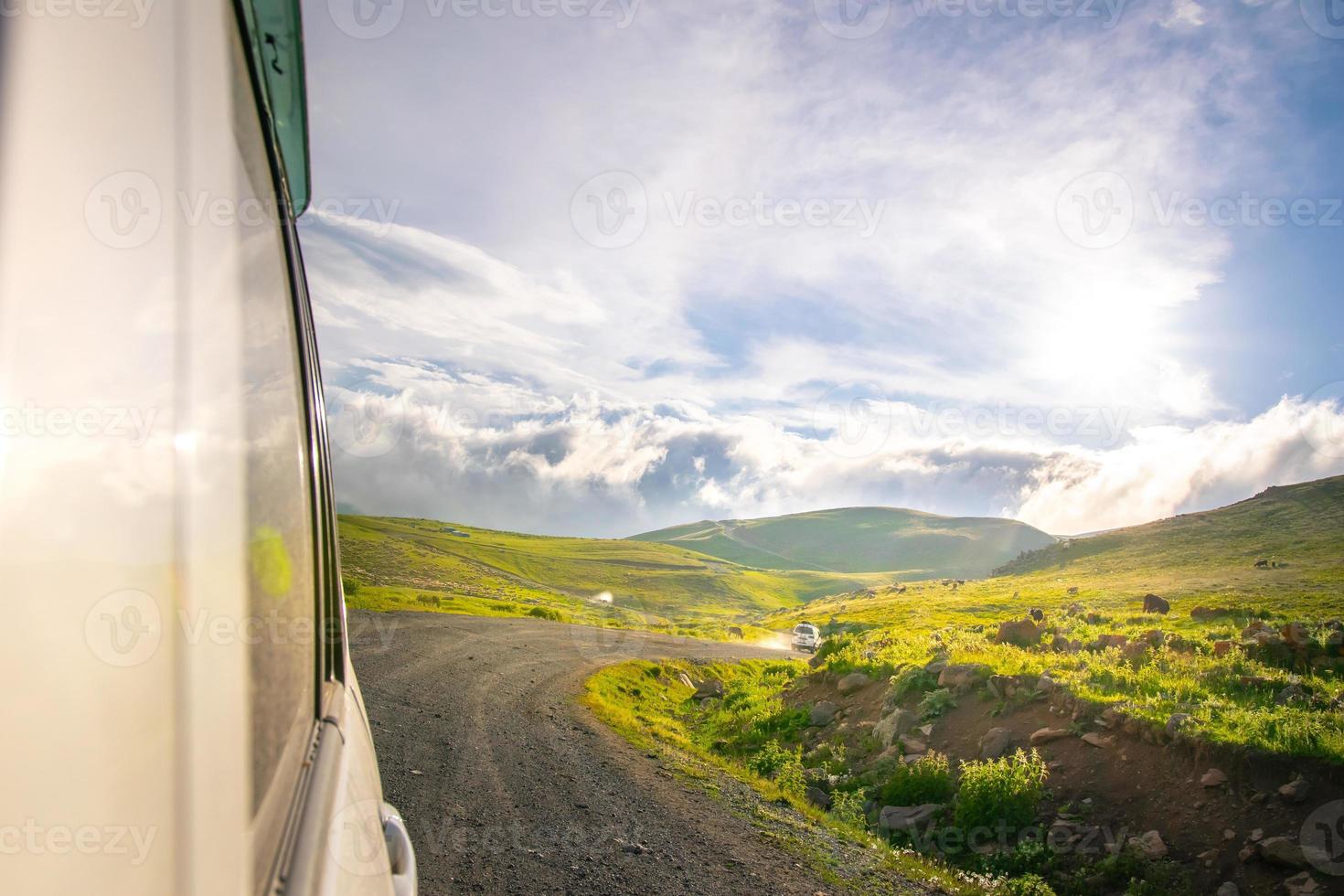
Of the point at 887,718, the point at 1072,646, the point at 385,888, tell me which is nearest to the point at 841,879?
the point at 887,718

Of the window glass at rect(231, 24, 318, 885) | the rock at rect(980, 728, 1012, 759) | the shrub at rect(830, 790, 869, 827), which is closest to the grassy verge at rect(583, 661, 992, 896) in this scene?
the shrub at rect(830, 790, 869, 827)

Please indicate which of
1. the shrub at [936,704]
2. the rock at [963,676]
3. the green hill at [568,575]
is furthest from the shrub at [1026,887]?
the green hill at [568,575]

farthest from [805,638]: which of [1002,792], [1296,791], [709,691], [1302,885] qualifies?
[1302,885]

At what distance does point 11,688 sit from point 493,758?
10.7 metres

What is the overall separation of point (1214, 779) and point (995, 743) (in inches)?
114

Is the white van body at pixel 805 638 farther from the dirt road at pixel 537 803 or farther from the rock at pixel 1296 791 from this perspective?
the rock at pixel 1296 791

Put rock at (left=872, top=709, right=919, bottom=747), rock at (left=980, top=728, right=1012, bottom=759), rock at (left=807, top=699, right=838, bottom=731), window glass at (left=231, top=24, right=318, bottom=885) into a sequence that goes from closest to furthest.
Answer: window glass at (left=231, top=24, right=318, bottom=885) → rock at (left=980, top=728, right=1012, bottom=759) → rock at (left=872, top=709, right=919, bottom=747) → rock at (left=807, top=699, right=838, bottom=731)
